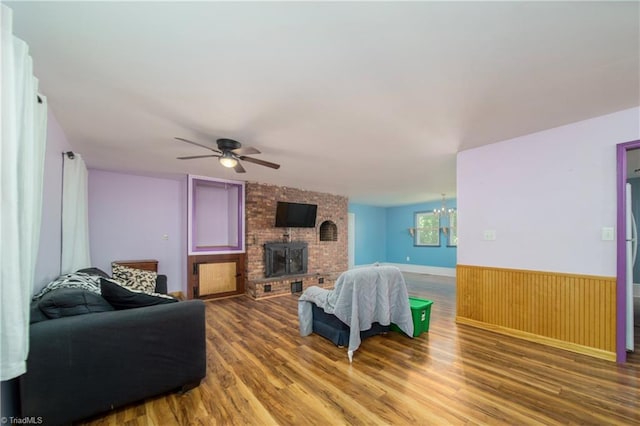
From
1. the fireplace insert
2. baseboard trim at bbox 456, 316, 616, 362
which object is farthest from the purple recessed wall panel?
baseboard trim at bbox 456, 316, 616, 362

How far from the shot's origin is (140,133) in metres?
2.81

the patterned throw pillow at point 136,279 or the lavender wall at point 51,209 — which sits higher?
the lavender wall at point 51,209

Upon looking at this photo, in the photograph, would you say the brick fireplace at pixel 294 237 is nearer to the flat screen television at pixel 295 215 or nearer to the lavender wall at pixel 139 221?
the flat screen television at pixel 295 215

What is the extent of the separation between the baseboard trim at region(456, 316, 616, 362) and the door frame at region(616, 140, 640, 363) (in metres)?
0.11

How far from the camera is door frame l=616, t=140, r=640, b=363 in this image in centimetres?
238

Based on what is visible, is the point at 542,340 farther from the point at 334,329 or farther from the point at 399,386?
the point at 334,329

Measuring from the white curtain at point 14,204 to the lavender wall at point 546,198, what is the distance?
13.4 ft

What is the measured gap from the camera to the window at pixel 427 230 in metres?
7.75

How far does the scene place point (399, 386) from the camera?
2045 millimetres

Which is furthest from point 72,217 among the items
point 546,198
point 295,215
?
point 546,198

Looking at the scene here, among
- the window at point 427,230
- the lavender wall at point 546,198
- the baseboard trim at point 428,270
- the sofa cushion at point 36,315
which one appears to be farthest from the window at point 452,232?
the sofa cushion at point 36,315

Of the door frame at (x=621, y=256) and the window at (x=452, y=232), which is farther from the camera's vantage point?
the window at (x=452, y=232)

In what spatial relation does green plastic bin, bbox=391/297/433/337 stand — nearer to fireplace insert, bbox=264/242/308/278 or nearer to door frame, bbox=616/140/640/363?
door frame, bbox=616/140/640/363

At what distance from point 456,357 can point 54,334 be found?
3.21m
